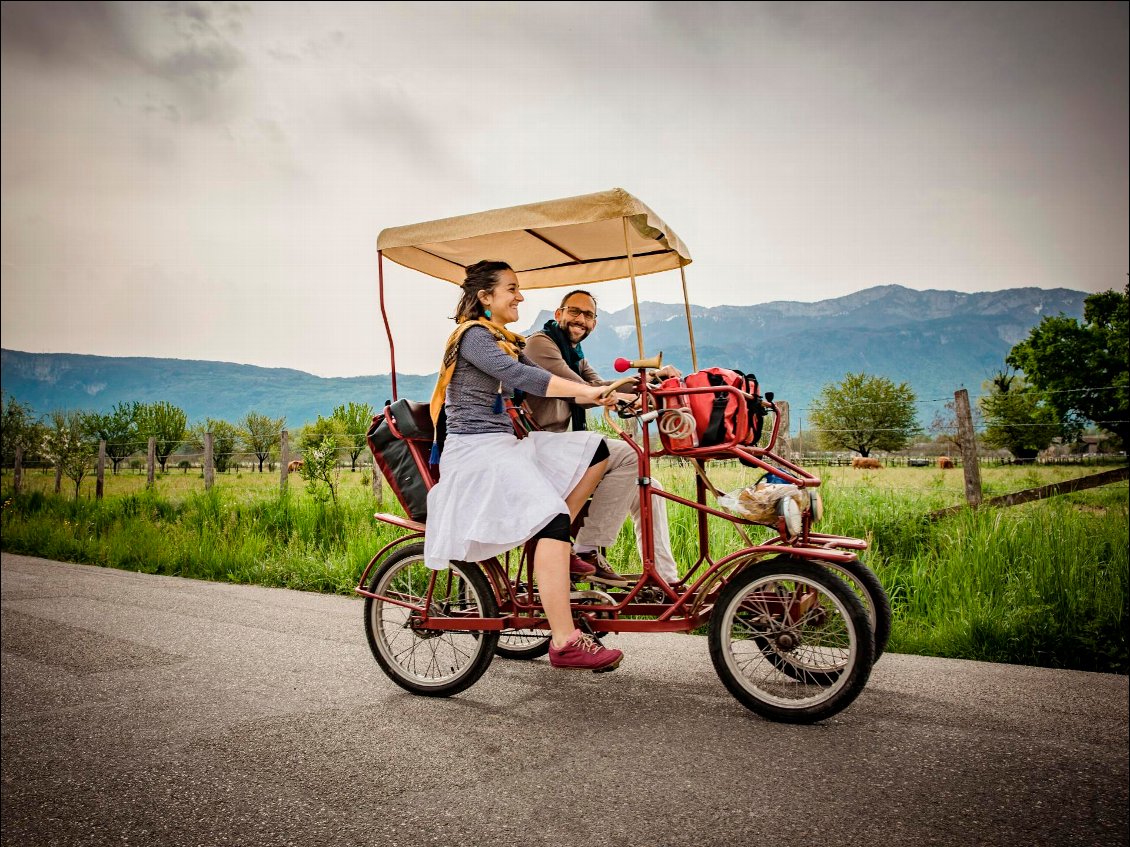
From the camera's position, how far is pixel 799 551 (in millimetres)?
3449

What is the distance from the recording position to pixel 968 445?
995cm

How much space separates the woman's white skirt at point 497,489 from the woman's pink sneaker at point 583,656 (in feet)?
1.78

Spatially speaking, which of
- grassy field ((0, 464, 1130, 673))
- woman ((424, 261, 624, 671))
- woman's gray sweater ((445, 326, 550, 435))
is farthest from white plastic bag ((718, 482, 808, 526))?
grassy field ((0, 464, 1130, 673))

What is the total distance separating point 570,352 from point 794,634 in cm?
217

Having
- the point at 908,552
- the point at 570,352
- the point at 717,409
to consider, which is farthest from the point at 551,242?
the point at 908,552

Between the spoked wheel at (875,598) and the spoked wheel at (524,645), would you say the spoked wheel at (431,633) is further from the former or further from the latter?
the spoked wheel at (875,598)

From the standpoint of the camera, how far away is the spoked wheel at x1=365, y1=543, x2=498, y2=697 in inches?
161

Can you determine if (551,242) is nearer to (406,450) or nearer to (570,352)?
(570,352)

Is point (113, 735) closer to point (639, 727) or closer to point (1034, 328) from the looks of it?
point (639, 727)

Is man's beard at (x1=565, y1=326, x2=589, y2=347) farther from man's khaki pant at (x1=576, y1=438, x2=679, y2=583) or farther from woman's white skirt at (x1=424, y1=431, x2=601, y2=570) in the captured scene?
woman's white skirt at (x1=424, y1=431, x2=601, y2=570)

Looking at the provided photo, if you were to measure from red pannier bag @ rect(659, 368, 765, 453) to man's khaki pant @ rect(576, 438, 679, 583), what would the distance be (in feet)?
1.59

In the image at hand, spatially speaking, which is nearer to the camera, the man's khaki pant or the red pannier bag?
the red pannier bag

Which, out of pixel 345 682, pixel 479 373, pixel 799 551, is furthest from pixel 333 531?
pixel 799 551

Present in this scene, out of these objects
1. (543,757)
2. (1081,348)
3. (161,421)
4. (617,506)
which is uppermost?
(161,421)
